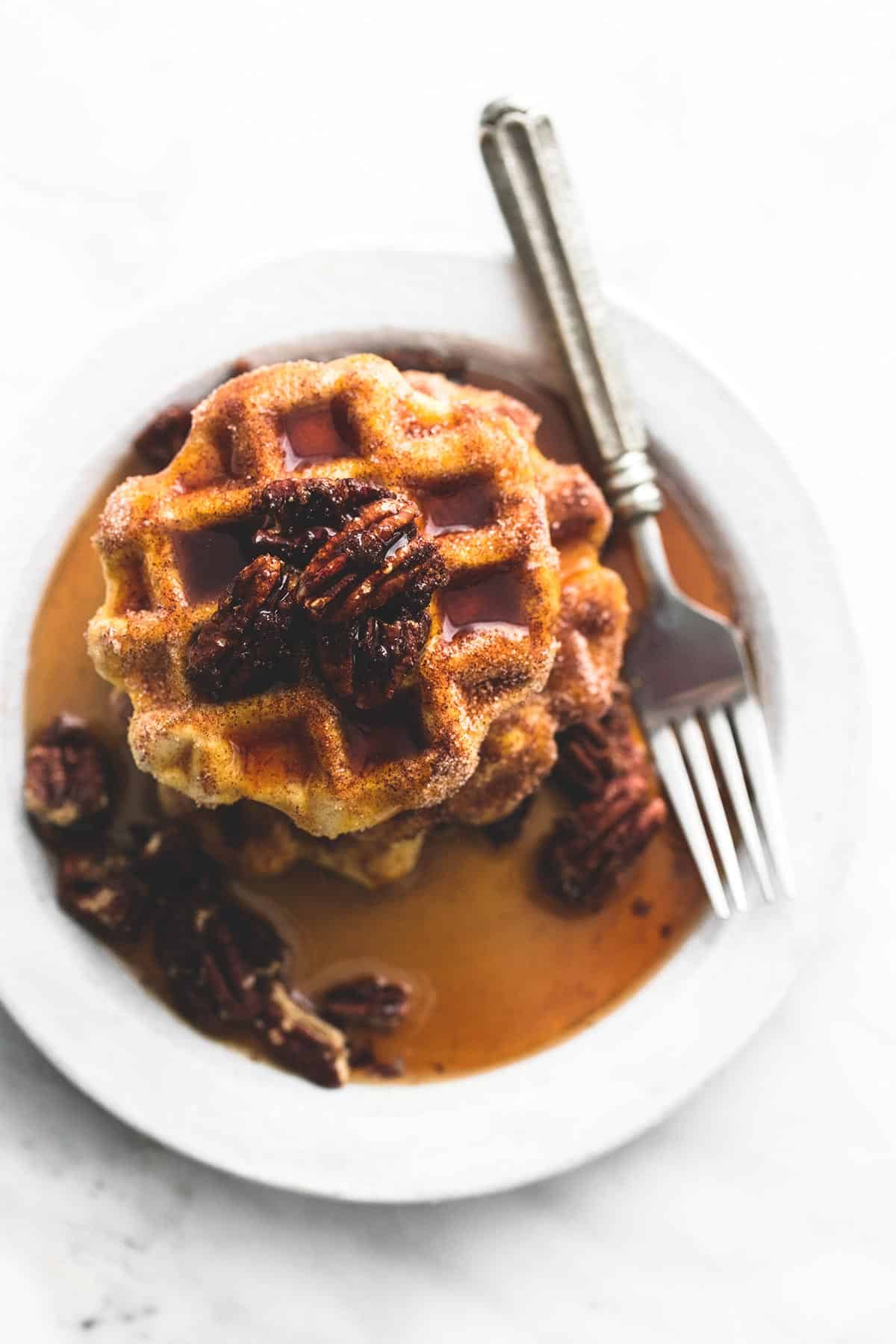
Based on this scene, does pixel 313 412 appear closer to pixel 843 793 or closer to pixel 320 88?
pixel 320 88

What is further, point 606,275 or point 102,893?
point 606,275

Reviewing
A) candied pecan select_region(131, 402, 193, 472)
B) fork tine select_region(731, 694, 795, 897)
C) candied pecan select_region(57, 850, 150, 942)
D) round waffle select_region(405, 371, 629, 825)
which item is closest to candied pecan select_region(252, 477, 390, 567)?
round waffle select_region(405, 371, 629, 825)

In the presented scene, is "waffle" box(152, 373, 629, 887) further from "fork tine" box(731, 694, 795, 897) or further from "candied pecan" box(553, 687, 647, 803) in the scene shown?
"fork tine" box(731, 694, 795, 897)

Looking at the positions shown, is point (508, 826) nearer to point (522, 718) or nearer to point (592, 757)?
point (592, 757)

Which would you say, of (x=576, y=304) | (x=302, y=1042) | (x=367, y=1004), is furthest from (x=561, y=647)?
(x=302, y=1042)

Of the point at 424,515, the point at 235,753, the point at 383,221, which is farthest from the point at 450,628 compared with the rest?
the point at 383,221

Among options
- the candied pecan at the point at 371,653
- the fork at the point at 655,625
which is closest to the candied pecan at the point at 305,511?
the candied pecan at the point at 371,653
